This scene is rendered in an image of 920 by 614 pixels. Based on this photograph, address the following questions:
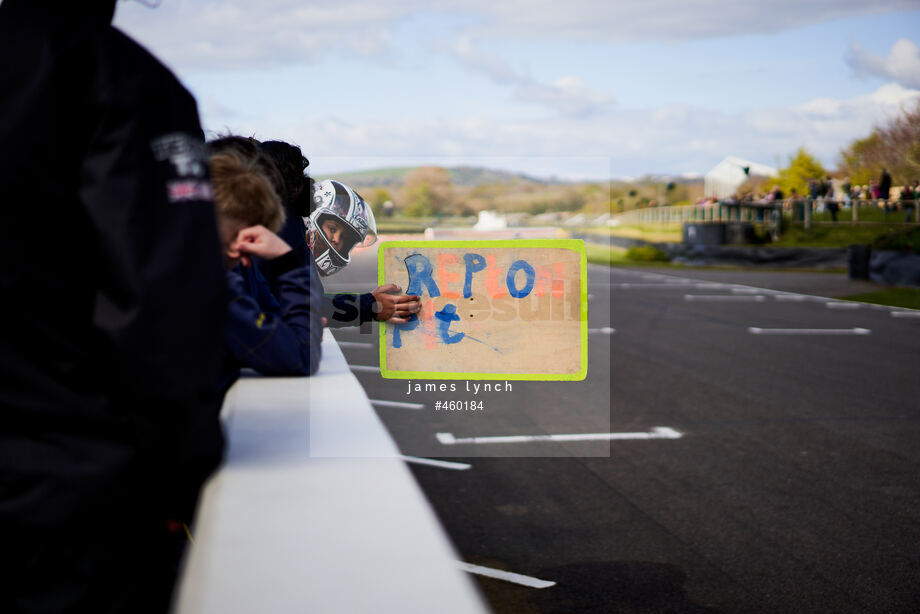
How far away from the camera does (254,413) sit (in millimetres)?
1947

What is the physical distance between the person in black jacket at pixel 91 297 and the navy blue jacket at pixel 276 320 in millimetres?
856

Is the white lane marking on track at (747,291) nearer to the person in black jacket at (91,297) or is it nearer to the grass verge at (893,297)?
the grass verge at (893,297)

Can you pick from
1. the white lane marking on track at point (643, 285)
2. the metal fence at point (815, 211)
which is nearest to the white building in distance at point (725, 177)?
the metal fence at point (815, 211)

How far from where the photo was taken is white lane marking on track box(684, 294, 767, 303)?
20703 mm

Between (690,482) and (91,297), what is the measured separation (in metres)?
5.57

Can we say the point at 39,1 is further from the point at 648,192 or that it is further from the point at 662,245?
the point at 648,192

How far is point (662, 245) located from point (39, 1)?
40974 mm

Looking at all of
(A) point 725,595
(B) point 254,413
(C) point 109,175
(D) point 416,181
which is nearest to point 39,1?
(C) point 109,175

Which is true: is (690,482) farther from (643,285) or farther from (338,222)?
(643,285)

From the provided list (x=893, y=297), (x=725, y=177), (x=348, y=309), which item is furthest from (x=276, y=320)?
(x=725, y=177)

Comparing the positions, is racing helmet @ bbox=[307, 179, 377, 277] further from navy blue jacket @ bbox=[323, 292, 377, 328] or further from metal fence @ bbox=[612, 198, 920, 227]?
metal fence @ bbox=[612, 198, 920, 227]

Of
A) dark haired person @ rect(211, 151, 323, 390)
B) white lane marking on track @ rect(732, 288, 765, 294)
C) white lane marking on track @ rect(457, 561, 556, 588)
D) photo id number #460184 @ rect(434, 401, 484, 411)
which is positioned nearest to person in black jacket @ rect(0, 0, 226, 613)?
dark haired person @ rect(211, 151, 323, 390)

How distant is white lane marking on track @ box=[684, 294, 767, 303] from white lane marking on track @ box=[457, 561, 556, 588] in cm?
1691

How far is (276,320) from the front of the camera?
229 centimetres
